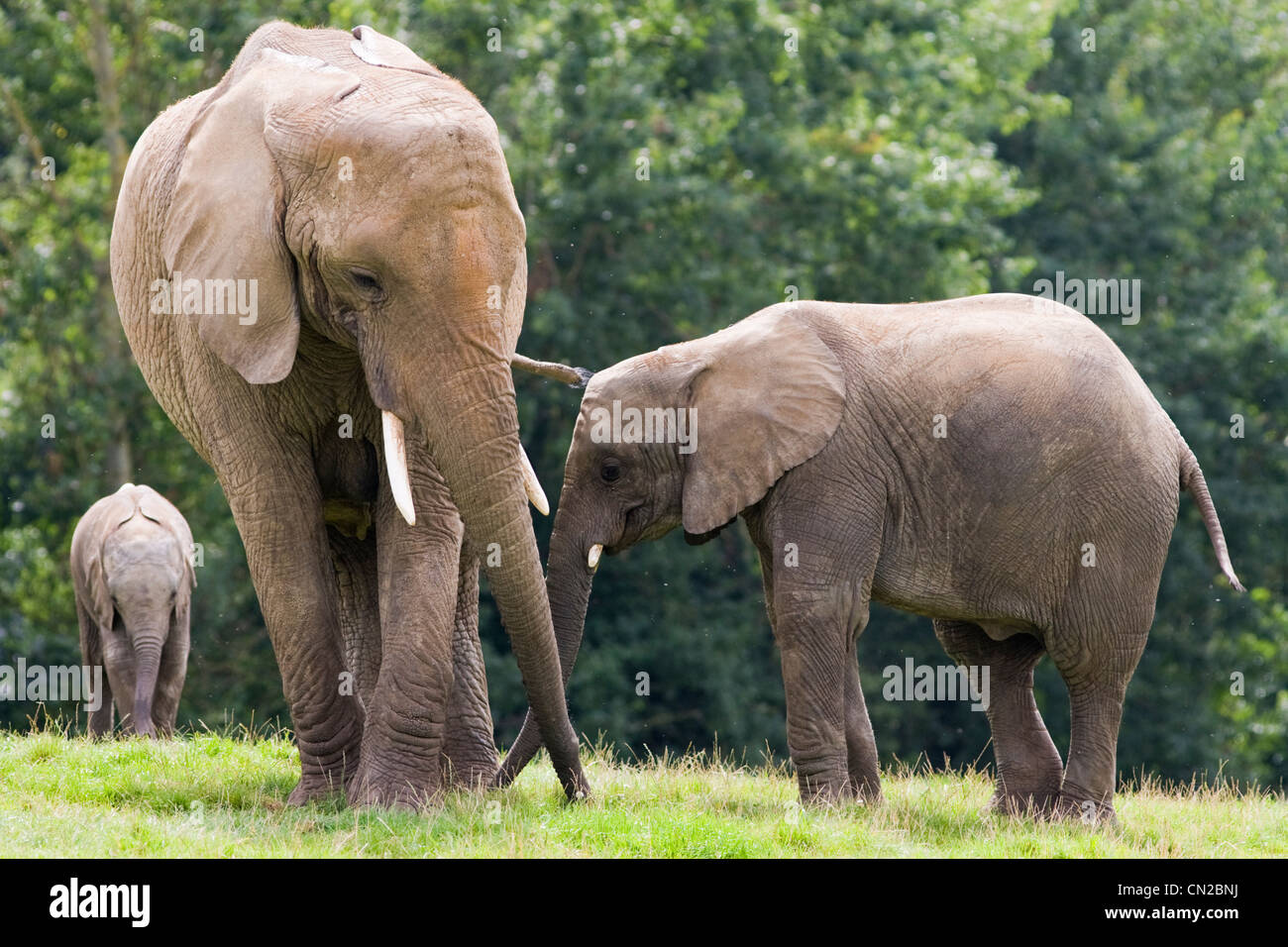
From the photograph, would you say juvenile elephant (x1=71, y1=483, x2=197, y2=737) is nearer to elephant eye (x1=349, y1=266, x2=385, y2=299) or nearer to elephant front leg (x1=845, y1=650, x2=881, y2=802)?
elephant front leg (x1=845, y1=650, x2=881, y2=802)

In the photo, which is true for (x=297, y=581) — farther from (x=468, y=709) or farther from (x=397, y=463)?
(x=468, y=709)

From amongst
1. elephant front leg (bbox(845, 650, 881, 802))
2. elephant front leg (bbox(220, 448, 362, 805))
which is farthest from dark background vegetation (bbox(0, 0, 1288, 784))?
elephant front leg (bbox(220, 448, 362, 805))

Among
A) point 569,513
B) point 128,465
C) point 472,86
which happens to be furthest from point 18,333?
point 569,513

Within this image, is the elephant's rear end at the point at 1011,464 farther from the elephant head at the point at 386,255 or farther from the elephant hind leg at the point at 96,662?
the elephant hind leg at the point at 96,662

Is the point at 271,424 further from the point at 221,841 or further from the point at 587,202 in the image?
the point at 587,202

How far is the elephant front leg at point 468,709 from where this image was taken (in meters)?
8.66

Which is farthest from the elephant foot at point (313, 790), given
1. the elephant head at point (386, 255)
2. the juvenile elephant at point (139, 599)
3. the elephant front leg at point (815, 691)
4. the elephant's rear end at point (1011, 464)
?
the juvenile elephant at point (139, 599)

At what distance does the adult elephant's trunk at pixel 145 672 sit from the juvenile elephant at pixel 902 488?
15.2 ft

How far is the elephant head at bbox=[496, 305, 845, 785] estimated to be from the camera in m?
8.80

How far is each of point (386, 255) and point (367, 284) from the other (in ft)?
0.64

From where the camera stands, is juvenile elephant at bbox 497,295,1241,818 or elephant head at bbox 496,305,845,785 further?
elephant head at bbox 496,305,845,785

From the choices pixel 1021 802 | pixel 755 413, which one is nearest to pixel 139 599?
pixel 755 413

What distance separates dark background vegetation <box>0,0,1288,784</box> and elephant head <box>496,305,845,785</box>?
37.2 feet
